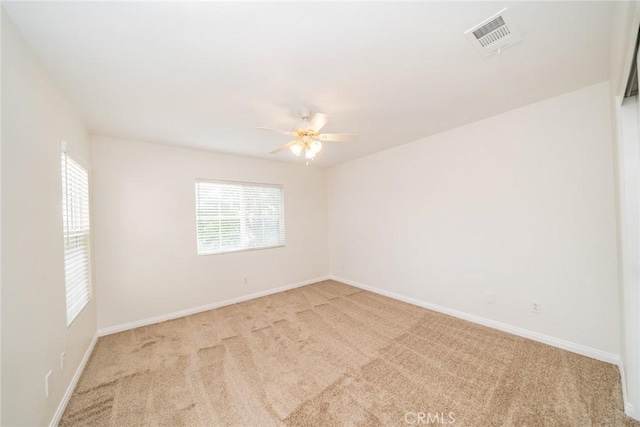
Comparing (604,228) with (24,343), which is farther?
(604,228)

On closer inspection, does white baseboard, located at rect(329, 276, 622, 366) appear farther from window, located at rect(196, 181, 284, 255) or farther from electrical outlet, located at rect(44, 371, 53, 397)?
electrical outlet, located at rect(44, 371, 53, 397)

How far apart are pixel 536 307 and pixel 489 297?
0.42 m

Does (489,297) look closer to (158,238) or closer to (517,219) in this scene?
(517,219)

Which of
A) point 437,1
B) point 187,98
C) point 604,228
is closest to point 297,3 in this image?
point 437,1

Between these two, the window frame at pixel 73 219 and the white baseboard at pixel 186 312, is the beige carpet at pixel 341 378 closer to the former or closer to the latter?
the white baseboard at pixel 186 312

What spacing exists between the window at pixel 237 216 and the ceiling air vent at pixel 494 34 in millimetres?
3553

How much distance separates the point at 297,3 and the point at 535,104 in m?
2.64

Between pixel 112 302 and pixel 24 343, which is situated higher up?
pixel 24 343

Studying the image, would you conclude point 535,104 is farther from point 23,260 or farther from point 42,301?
point 42,301

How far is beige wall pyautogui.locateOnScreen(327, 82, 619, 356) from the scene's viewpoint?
215cm

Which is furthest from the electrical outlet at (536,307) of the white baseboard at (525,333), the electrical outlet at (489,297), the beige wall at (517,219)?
the electrical outlet at (489,297)

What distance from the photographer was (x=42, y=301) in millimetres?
1519

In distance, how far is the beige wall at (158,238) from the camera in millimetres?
2977

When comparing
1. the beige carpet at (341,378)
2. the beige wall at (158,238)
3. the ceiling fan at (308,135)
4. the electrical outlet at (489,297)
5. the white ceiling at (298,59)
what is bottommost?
the beige carpet at (341,378)
